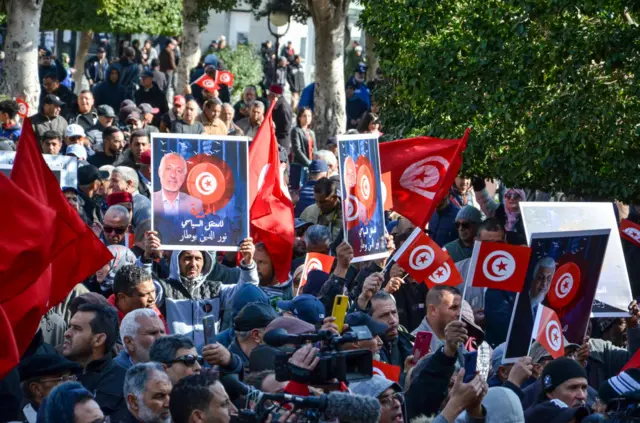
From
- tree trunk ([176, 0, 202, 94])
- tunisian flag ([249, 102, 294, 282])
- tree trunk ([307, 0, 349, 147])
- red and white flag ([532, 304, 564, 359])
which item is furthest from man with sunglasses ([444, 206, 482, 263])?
tree trunk ([176, 0, 202, 94])

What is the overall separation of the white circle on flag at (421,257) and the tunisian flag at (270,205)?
37.9 inches

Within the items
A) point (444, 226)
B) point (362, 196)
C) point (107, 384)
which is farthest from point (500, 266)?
point (444, 226)

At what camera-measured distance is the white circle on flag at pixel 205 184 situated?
10.1 meters

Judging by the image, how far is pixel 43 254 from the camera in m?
7.31

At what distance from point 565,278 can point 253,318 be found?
217 centimetres

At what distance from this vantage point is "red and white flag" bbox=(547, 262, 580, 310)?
8.66 meters

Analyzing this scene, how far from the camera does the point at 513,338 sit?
809cm

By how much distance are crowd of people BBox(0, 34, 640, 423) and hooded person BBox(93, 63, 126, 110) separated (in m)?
7.95

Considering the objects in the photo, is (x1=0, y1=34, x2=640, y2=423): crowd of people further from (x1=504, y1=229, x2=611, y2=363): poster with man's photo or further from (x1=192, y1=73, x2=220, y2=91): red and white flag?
(x1=192, y1=73, x2=220, y2=91): red and white flag

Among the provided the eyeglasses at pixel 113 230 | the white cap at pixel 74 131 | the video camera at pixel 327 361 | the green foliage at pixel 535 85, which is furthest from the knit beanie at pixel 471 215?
the video camera at pixel 327 361

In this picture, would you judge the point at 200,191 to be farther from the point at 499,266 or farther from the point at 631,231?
the point at 631,231

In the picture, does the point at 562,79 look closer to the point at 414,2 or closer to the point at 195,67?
the point at 414,2

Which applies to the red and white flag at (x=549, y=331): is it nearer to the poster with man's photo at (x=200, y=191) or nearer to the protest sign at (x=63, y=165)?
the poster with man's photo at (x=200, y=191)

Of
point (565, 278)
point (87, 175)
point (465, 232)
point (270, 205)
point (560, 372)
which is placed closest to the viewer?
point (560, 372)
